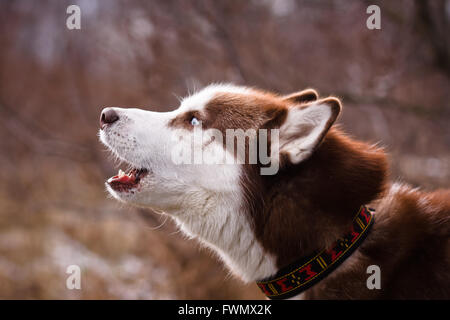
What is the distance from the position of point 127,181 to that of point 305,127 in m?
1.20

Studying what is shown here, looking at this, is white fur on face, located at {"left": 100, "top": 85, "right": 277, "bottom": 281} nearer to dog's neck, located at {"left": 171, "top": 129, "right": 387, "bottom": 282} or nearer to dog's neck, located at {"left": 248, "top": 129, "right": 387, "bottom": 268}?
dog's neck, located at {"left": 171, "top": 129, "right": 387, "bottom": 282}

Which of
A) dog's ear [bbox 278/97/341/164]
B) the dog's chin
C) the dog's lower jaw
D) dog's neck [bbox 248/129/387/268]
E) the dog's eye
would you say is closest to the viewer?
dog's ear [bbox 278/97/341/164]

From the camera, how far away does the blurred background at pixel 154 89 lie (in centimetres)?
579

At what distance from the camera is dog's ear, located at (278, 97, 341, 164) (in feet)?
7.95

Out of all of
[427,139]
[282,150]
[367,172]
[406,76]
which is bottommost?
[367,172]

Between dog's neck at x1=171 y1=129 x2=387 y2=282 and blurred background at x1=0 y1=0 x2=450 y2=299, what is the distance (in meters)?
2.14

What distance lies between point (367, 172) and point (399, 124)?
18.4ft

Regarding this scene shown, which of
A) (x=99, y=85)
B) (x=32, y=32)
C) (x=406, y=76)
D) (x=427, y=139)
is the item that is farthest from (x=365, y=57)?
(x=32, y=32)

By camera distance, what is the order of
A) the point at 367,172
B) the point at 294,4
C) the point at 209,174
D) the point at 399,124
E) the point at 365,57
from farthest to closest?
1. the point at 365,57
2. the point at 399,124
3. the point at 294,4
4. the point at 209,174
5. the point at 367,172

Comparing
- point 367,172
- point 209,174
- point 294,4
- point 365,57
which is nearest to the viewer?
point 367,172

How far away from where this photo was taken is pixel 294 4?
283 inches

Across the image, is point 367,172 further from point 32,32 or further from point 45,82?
point 32,32
